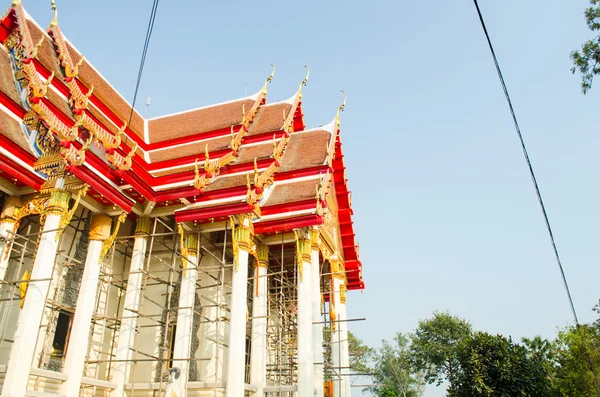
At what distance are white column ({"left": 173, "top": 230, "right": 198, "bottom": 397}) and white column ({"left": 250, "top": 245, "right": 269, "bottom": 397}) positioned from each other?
60.9 inches

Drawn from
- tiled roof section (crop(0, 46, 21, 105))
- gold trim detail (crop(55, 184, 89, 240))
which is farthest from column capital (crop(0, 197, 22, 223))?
tiled roof section (crop(0, 46, 21, 105))

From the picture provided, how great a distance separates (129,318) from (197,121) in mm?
7793

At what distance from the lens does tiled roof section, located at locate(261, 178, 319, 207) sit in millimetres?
11688

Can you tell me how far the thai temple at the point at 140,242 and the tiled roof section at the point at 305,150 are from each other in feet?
0.20

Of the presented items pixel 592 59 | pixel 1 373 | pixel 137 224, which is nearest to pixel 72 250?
pixel 137 224

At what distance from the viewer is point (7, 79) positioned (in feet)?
32.2

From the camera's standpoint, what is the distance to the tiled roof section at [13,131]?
319 inches

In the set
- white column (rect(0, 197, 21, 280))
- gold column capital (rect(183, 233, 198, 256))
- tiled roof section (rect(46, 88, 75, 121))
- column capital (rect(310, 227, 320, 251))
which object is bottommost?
white column (rect(0, 197, 21, 280))

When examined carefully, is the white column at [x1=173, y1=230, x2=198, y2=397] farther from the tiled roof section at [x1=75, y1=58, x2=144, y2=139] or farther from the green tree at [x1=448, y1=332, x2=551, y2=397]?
the green tree at [x1=448, y1=332, x2=551, y2=397]

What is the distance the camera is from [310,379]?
10141mm

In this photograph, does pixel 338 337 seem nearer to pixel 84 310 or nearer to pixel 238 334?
pixel 238 334

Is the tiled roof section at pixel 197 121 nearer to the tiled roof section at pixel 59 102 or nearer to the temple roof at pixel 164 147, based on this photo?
the temple roof at pixel 164 147

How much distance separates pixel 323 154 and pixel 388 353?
1566 inches

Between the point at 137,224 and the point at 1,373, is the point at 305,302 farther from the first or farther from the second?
the point at 1,373
